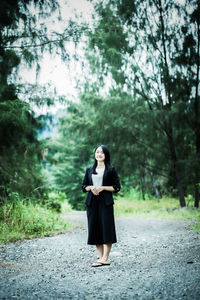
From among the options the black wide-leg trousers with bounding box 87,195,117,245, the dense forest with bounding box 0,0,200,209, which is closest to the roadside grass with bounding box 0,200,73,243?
the dense forest with bounding box 0,0,200,209

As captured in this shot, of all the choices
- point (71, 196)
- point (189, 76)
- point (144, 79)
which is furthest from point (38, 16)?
point (71, 196)

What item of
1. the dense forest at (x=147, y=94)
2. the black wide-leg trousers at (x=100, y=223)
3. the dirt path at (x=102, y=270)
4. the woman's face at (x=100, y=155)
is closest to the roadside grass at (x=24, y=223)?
the dirt path at (x=102, y=270)

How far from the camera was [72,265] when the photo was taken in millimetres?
4086

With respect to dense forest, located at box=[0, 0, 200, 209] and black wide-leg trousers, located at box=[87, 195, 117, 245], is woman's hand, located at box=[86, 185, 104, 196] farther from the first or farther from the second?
dense forest, located at box=[0, 0, 200, 209]

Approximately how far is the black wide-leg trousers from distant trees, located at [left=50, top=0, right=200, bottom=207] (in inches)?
249

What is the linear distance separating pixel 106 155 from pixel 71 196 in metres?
18.8

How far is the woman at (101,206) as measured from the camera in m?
3.98

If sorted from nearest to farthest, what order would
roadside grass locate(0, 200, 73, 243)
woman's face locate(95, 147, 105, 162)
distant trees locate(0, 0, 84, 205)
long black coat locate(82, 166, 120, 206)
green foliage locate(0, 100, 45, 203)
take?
long black coat locate(82, 166, 120, 206)
woman's face locate(95, 147, 105, 162)
distant trees locate(0, 0, 84, 205)
roadside grass locate(0, 200, 73, 243)
green foliage locate(0, 100, 45, 203)

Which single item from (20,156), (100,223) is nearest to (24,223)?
(20,156)

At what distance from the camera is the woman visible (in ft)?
13.1

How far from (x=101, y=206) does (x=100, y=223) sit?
238 millimetres

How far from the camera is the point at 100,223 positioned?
13.3 feet

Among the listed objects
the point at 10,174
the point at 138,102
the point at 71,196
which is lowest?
the point at 71,196

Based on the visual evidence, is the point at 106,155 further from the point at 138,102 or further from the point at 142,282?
the point at 138,102
